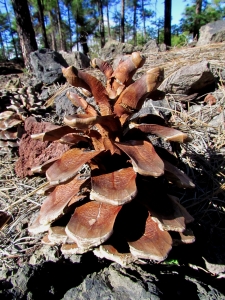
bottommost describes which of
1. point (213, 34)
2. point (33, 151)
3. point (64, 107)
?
point (33, 151)

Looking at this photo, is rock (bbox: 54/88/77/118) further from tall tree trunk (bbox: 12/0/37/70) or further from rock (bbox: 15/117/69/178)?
tall tree trunk (bbox: 12/0/37/70)

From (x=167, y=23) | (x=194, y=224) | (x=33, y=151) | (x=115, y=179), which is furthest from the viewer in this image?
(x=167, y=23)

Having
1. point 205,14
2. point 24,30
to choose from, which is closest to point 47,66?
point 24,30

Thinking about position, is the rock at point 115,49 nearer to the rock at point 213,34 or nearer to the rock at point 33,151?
the rock at point 213,34

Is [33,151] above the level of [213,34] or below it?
below

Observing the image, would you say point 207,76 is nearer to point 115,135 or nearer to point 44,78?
point 115,135

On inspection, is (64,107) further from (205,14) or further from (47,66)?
(205,14)

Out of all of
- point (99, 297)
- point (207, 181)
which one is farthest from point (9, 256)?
point (207, 181)
